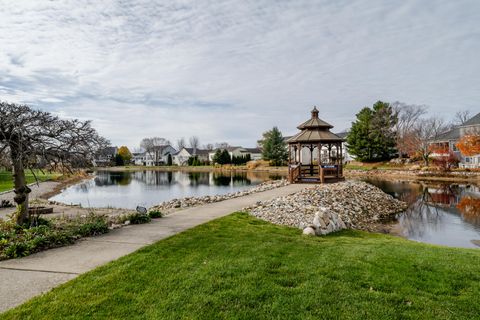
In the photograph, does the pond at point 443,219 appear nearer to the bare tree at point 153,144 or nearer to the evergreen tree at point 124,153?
the evergreen tree at point 124,153

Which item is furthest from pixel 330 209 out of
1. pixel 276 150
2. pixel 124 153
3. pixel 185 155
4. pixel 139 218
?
pixel 124 153

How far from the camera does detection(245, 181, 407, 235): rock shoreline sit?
8.34m

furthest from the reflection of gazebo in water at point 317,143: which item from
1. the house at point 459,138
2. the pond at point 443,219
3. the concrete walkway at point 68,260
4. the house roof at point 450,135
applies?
the house roof at point 450,135

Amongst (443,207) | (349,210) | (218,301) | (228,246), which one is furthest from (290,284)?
(443,207)

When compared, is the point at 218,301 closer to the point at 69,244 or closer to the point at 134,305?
the point at 134,305

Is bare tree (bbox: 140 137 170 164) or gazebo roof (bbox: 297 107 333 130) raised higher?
bare tree (bbox: 140 137 170 164)

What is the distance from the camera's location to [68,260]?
495 cm

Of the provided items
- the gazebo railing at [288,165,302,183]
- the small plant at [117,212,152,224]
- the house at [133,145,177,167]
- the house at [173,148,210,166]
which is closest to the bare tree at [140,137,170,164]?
the house at [133,145,177,167]

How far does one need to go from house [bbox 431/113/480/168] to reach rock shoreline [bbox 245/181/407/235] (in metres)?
24.9

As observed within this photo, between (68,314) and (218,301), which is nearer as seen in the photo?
(68,314)

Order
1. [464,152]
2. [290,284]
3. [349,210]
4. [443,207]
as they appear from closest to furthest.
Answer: [290,284] < [349,210] < [443,207] < [464,152]

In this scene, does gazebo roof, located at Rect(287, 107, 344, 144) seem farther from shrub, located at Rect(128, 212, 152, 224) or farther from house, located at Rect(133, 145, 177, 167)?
house, located at Rect(133, 145, 177, 167)

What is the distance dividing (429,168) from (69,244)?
3693 centimetres

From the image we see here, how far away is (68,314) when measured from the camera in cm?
323
